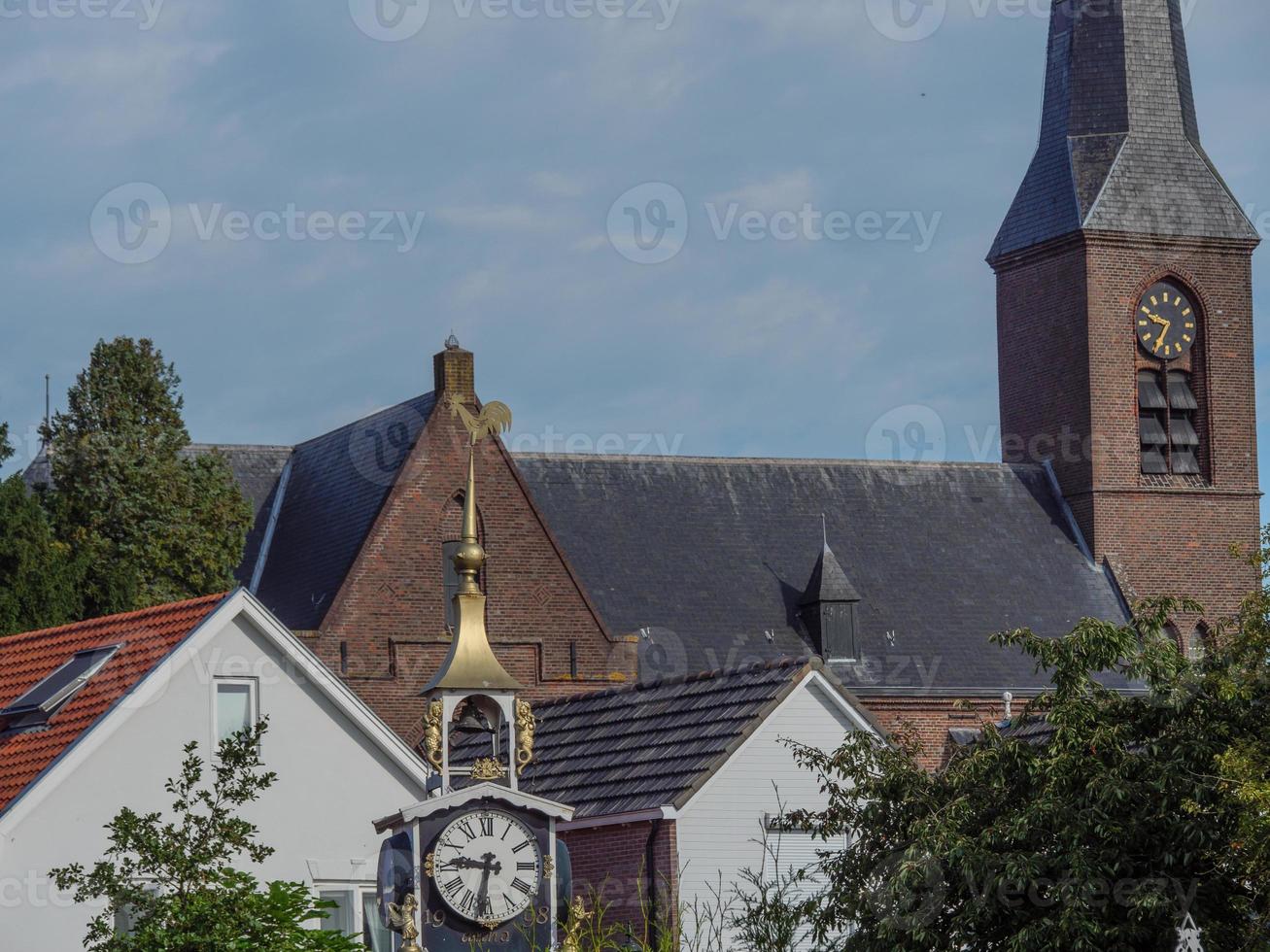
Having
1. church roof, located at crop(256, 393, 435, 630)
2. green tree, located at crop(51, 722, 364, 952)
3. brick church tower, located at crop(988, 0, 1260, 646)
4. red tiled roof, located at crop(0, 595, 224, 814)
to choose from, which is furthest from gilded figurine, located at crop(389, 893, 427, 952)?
brick church tower, located at crop(988, 0, 1260, 646)

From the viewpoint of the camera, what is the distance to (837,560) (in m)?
45.9

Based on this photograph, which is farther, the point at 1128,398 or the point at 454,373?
the point at 1128,398

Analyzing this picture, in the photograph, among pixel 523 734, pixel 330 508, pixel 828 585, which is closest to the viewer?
pixel 523 734

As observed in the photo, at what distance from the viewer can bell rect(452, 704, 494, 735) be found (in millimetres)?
17344

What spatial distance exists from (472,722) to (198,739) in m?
6.29

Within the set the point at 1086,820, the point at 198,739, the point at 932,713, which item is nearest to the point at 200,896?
the point at 1086,820

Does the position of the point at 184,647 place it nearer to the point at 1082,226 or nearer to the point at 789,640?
the point at 789,640

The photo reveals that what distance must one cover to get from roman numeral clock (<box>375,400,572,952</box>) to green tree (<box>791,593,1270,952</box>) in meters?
2.83

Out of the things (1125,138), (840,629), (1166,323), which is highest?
(1125,138)

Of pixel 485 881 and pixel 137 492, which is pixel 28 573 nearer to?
pixel 137 492

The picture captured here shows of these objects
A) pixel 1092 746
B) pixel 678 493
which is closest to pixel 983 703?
pixel 678 493

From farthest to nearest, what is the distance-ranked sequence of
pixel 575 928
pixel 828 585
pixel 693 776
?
pixel 828 585, pixel 693 776, pixel 575 928

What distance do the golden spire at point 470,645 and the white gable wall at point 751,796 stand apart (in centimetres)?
810

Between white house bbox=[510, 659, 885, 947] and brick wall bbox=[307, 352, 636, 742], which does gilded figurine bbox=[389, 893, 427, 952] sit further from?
brick wall bbox=[307, 352, 636, 742]
